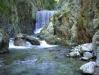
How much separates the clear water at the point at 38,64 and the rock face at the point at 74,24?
4.69m

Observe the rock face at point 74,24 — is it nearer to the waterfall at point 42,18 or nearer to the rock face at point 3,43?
the waterfall at point 42,18

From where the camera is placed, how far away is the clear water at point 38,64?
45.3ft

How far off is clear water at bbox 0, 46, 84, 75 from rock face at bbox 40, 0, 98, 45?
15.4 ft

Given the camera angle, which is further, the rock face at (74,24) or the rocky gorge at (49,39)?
the rock face at (74,24)

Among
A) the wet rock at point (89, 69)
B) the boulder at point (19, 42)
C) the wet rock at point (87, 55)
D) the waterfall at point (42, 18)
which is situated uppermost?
the waterfall at point (42, 18)

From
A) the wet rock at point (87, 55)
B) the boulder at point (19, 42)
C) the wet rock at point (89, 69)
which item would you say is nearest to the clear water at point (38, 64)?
the wet rock at point (89, 69)

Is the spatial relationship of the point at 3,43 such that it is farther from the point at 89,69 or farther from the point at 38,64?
the point at 89,69

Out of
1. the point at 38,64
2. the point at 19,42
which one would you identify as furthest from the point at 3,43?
the point at 38,64

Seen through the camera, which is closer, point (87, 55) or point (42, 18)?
point (87, 55)

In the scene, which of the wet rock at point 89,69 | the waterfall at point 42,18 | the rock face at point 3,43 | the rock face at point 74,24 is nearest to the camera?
the wet rock at point 89,69

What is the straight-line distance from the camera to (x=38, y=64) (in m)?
16.0

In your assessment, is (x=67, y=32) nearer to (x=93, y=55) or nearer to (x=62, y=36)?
(x=62, y=36)

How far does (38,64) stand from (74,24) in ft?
35.0

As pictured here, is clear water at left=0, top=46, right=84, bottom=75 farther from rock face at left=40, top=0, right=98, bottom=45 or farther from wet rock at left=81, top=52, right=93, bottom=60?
rock face at left=40, top=0, right=98, bottom=45
